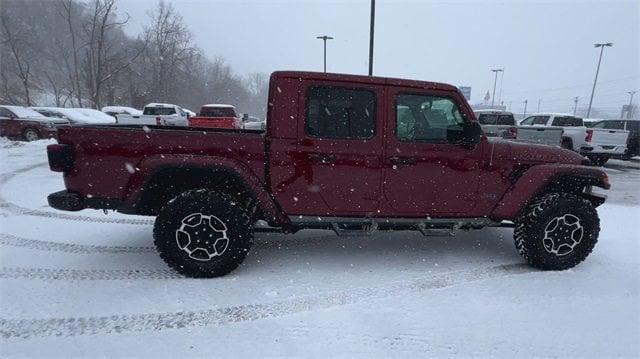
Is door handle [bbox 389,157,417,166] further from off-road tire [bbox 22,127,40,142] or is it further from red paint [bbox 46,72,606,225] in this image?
off-road tire [bbox 22,127,40,142]

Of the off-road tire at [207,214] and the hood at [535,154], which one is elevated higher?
the hood at [535,154]

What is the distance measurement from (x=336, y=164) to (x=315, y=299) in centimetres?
121

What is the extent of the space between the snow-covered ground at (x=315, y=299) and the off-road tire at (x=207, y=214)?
142 millimetres

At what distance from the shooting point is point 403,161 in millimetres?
3648

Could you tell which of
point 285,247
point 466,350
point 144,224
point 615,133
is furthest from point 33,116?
point 615,133

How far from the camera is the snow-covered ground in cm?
261

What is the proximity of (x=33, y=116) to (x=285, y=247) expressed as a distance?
17694mm

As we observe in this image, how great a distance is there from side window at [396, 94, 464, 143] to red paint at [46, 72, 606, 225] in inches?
2.5

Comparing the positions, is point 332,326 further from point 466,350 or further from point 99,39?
point 99,39

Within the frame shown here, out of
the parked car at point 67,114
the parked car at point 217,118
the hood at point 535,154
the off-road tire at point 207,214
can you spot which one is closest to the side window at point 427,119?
the hood at point 535,154

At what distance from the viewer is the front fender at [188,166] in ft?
10.8

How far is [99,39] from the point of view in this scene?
32.5 metres

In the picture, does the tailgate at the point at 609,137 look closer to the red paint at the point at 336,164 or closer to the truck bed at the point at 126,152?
the red paint at the point at 336,164

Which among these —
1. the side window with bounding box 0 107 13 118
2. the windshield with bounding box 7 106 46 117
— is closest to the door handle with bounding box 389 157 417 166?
the windshield with bounding box 7 106 46 117
